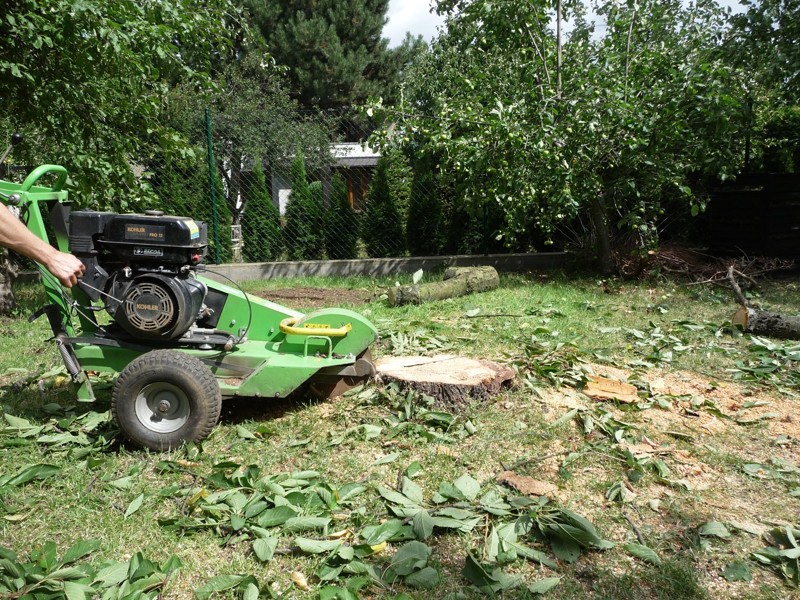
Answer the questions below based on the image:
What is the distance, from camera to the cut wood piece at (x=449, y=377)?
164 inches

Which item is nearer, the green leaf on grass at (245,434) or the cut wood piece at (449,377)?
the green leaf on grass at (245,434)

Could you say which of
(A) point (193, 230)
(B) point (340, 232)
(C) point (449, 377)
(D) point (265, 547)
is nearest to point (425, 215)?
(B) point (340, 232)

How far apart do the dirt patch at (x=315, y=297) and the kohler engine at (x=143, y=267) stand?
380cm

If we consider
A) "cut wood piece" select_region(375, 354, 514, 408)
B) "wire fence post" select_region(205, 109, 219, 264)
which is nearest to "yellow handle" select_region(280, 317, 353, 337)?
"cut wood piece" select_region(375, 354, 514, 408)

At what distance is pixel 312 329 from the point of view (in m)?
4.04

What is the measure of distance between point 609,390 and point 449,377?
3.57 ft

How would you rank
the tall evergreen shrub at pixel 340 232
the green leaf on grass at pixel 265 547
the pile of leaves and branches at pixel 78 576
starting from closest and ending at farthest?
the pile of leaves and branches at pixel 78 576 < the green leaf on grass at pixel 265 547 < the tall evergreen shrub at pixel 340 232

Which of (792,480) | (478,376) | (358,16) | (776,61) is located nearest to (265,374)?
(478,376)

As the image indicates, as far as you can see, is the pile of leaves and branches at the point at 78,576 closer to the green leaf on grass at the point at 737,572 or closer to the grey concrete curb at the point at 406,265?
the green leaf on grass at the point at 737,572

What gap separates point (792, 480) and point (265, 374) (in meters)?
2.80

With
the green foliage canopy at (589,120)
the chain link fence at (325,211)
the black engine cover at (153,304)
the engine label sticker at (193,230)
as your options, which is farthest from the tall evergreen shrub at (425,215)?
the black engine cover at (153,304)

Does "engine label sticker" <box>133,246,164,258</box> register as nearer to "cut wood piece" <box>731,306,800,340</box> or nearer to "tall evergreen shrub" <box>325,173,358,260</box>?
"cut wood piece" <box>731,306,800,340</box>

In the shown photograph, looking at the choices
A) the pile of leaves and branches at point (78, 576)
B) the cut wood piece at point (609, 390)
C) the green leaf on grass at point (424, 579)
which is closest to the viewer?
the pile of leaves and branches at point (78, 576)

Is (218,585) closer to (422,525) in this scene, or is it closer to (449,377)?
(422,525)
